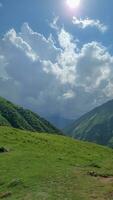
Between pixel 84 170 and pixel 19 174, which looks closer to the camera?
pixel 19 174

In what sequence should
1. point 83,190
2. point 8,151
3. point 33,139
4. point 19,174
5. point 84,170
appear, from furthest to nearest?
point 33,139, point 8,151, point 84,170, point 19,174, point 83,190

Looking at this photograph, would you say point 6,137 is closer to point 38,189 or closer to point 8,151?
point 8,151

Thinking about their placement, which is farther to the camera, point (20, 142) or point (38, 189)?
point (20, 142)

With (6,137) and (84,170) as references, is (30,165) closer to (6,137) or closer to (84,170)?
(84,170)

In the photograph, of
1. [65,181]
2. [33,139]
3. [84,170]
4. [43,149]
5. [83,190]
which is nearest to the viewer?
[83,190]

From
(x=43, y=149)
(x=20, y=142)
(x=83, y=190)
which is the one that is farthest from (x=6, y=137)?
(x=83, y=190)

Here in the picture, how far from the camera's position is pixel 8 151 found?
6488 cm

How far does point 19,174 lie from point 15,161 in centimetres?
931

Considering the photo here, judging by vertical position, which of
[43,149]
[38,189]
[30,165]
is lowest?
[38,189]

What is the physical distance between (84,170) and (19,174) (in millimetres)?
7777

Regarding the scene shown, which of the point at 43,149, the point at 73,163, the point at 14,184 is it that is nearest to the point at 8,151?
the point at 43,149


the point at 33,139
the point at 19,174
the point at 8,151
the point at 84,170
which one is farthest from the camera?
the point at 33,139

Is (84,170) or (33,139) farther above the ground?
(33,139)

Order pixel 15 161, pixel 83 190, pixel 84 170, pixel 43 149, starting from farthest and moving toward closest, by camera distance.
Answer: pixel 43 149 < pixel 15 161 < pixel 84 170 < pixel 83 190
